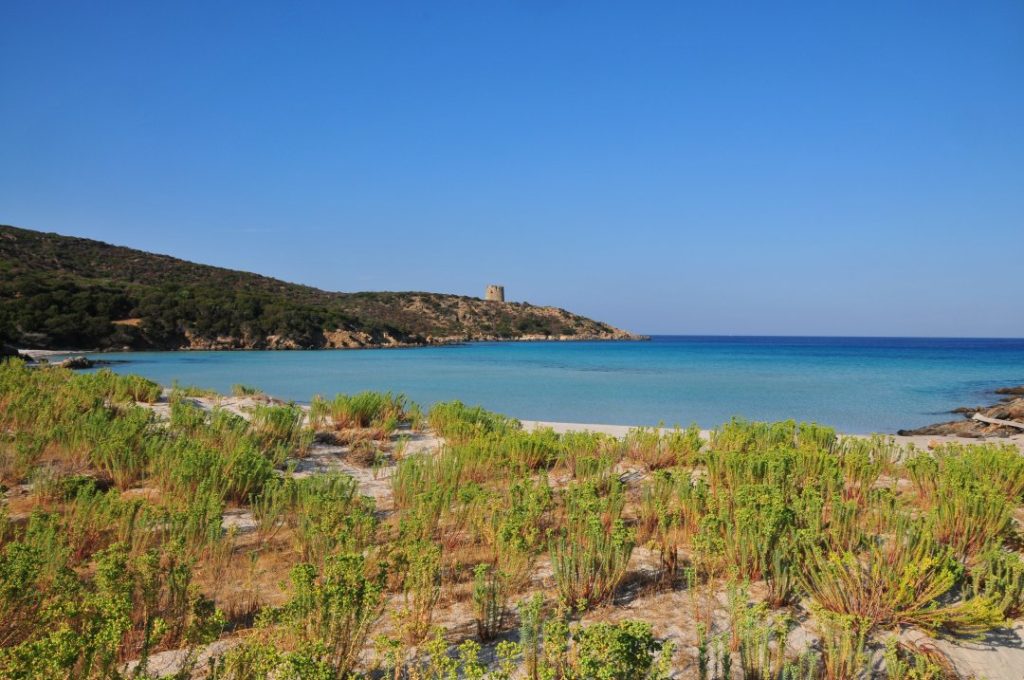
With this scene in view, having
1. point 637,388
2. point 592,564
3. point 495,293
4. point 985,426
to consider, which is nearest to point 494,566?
point 592,564

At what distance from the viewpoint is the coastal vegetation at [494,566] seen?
2.60m

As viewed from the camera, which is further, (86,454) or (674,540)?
(86,454)

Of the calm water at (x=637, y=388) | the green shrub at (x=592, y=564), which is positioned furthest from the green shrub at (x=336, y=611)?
the calm water at (x=637, y=388)

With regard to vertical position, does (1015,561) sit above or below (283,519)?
above

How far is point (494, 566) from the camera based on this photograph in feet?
13.3

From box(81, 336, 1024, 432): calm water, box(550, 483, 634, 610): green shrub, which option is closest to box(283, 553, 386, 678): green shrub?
box(550, 483, 634, 610): green shrub

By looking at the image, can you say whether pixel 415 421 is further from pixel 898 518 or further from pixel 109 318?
pixel 109 318

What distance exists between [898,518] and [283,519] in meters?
4.62

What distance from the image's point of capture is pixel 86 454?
6.25m

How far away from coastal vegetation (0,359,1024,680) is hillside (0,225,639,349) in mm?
34309

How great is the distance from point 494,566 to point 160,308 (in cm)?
5291

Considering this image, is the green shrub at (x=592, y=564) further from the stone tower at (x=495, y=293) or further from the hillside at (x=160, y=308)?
the stone tower at (x=495, y=293)

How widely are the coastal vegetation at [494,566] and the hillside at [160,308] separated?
3431cm

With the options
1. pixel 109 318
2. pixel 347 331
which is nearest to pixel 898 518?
pixel 109 318
